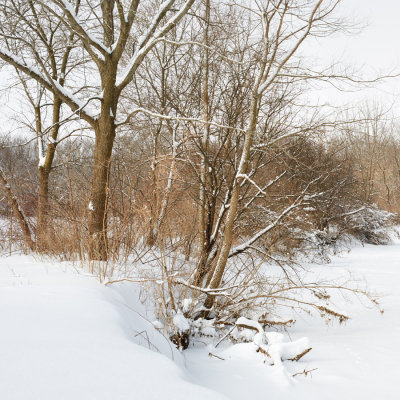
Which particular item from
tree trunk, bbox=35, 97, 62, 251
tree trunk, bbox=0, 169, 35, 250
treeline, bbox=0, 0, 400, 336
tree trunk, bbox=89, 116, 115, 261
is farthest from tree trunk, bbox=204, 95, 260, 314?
tree trunk, bbox=0, 169, 35, 250

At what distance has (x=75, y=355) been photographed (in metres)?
1.97

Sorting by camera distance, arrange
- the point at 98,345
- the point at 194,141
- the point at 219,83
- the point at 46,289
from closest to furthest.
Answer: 1. the point at 98,345
2. the point at 46,289
3. the point at 194,141
4. the point at 219,83

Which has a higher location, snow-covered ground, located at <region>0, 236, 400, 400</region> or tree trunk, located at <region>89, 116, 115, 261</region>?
tree trunk, located at <region>89, 116, 115, 261</region>

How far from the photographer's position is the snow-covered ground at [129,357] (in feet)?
5.82

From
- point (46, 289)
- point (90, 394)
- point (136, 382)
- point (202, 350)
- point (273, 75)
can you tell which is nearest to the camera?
point (90, 394)

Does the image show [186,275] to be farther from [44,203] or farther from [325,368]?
[44,203]

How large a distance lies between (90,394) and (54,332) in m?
0.70

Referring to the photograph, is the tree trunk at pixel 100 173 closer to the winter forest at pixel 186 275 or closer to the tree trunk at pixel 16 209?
the winter forest at pixel 186 275

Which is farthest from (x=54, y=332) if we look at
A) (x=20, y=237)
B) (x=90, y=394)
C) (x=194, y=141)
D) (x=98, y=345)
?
(x=20, y=237)

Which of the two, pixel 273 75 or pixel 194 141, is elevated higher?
pixel 273 75

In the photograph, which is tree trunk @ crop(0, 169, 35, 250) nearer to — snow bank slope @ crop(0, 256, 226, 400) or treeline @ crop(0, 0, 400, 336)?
treeline @ crop(0, 0, 400, 336)

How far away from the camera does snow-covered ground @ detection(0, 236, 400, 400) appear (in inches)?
69.8

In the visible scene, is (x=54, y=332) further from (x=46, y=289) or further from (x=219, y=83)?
(x=219, y=83)

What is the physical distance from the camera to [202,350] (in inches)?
154
